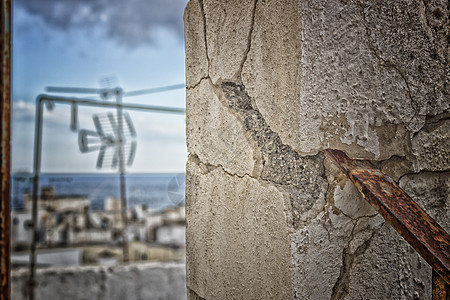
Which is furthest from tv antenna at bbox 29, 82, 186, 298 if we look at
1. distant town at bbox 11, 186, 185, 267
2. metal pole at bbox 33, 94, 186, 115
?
distant town at bbox 11, 186, 185, 267

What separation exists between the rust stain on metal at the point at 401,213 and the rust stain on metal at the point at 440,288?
0.05 feet

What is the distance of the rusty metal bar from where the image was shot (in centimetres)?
121

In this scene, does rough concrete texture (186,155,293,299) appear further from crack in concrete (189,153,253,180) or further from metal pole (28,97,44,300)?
metal pole (28,97,44,300)

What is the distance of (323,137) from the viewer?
713 millimetres

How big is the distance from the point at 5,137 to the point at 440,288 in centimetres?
126

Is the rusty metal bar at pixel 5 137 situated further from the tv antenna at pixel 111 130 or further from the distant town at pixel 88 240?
the distant town at pixel 88 240

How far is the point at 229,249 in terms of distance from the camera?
83 centimetres

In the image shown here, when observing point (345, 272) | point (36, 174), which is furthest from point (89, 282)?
point (345, 272)

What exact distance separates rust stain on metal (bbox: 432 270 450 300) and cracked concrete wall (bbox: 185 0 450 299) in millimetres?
158

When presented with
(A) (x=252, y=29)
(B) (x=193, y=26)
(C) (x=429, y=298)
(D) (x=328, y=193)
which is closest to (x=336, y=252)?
(D) (x=328, y=193)

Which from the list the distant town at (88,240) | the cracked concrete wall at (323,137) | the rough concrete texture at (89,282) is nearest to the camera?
the cracked concrete wall at (323,137)

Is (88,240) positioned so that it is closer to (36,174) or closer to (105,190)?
(36,174)

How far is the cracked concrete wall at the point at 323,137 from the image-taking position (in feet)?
2.32

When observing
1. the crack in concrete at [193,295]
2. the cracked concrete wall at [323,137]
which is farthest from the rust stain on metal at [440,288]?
the crack in concrete at [193,295]
